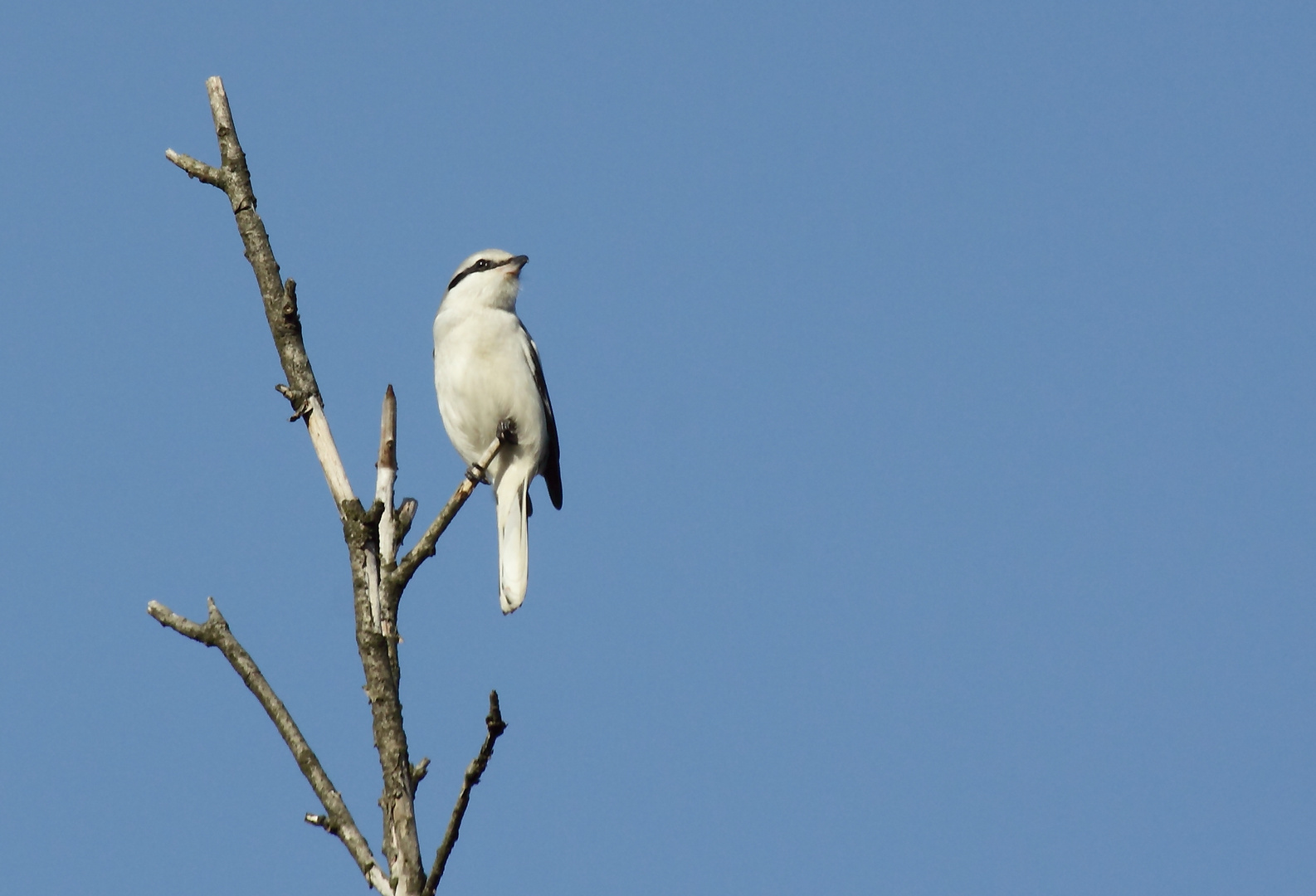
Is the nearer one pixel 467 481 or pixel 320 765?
pixel 320 765

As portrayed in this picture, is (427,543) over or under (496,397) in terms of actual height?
under

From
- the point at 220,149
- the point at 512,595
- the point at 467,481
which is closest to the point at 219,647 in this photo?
the point at 467,481

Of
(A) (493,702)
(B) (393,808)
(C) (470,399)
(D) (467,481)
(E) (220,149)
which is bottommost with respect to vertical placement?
(B) (393,808)

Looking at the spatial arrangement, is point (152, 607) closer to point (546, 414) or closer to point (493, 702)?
point (493, 702)

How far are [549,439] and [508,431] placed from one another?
97 centimetres

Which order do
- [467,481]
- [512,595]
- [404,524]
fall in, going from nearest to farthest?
1. [404,524]
2. [467,481]
3. [512,595]

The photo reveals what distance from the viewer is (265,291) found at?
5551 mm

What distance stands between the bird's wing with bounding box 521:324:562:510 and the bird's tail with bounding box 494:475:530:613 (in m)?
0.43

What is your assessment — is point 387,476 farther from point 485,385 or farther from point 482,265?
point 482,265

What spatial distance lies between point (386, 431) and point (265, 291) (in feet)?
2.54

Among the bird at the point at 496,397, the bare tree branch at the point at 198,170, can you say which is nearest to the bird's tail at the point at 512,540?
the bird at the point at 496,397

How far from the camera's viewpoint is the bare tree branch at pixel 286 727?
171 inches

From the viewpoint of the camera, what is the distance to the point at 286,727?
15.1 feet

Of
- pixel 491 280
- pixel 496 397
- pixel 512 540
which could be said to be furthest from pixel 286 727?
pixel 491 280
